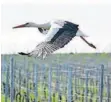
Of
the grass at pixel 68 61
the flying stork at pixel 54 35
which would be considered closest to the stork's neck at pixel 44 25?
the flying stork at pixel 54 35

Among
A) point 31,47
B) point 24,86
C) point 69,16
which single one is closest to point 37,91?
point 24,86

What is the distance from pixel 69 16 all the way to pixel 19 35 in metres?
0.30

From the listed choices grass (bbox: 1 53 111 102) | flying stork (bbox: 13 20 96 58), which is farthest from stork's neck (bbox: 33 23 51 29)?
grass (bbox: 1 53 111 102)

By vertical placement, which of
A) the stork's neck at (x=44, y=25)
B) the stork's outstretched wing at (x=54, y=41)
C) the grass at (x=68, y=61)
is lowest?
the grass at (x=68, y=61)

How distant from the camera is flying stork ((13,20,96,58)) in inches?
106

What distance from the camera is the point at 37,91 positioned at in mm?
2744

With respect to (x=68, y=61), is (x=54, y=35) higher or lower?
higher

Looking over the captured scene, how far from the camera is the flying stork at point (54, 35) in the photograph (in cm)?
269

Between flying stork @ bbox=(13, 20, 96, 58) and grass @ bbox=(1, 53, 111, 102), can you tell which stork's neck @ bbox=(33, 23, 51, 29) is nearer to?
flying stork @ bbox=(13, 20, 96, 58)

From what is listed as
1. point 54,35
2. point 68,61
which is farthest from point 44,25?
point 68,61

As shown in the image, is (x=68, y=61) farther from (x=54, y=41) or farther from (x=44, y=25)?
(x=44, y=25)

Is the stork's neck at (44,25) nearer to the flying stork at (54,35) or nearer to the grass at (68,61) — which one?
the flying stork at (54,35)

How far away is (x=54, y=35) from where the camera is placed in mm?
2711

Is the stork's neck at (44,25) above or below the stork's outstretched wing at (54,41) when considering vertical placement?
above
